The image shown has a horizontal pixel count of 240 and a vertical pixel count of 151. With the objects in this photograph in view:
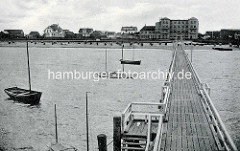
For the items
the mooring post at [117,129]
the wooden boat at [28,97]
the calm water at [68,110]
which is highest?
the mooring post at [117,129]

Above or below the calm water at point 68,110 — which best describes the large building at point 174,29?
above

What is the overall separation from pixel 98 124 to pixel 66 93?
47.1 ft

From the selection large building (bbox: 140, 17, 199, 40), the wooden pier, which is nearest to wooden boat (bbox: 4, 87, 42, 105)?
the wooden pier

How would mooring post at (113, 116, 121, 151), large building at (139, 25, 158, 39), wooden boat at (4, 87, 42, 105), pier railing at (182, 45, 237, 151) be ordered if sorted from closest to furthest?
pier railing at (182, 45, 237, 151)
mooring post at (113, 116, 121, 151)
wooden boat at (4, 87, 42, 105)
large building at (139, 25, 158, 39)

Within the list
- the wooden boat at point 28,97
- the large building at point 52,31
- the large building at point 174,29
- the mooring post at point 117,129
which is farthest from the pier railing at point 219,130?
the large building at point 52,31

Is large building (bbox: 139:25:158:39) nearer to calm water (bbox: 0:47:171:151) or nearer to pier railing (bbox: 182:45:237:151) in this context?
calm water (bbox: 0:47:171:151)

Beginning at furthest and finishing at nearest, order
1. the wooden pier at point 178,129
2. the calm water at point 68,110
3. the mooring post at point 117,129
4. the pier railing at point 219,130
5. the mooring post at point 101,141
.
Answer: the calm water at point 68,110 → the mooring post at point 101,141 → the mooring post at point 117,129 → the wooden pier at point 178,129 → the pier railing at point 219,130

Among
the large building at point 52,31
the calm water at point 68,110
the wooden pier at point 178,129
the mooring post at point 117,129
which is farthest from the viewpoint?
the large building at point 52,31

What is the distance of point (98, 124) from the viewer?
23.1 m

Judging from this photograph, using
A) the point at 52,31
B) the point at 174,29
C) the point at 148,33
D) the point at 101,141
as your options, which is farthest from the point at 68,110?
the point at 52,31

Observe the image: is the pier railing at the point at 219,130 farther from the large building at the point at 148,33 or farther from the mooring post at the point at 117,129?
the large building at the point at 148,33

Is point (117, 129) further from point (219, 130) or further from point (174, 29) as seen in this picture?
point (174, 29)

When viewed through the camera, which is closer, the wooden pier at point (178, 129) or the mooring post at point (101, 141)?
the wooden pier at point (178, 129)

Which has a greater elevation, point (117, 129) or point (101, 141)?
point (117, 129)
